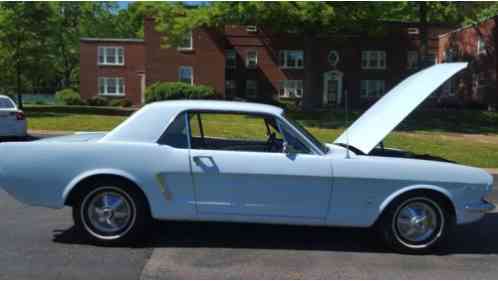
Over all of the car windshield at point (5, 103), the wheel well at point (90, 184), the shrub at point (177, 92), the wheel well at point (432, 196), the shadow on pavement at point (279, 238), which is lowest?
the shadow on pavement at point (279, 238)

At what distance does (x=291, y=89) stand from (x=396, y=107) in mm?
42347

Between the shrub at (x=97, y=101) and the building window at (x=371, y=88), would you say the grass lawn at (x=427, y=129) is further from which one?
the shrub at (x=97, y=101)

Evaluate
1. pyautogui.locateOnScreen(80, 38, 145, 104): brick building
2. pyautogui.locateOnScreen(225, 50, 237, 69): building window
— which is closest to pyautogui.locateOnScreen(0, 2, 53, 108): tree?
pyautogui.locateOnScreen(80, 38, 145, 104): brick building

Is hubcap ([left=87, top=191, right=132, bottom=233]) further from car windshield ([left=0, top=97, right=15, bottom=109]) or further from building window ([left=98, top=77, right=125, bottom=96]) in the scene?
building window ([left=98, top=77, right=125, bottom=96])

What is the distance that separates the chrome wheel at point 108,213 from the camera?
5.67 metres

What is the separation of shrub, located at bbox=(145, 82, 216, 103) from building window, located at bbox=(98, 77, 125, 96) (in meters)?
7.26

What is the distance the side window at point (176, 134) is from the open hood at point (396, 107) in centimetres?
181

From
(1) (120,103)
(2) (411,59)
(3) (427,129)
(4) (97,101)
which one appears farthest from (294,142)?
(2) (411,59)

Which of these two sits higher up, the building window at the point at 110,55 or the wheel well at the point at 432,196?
the building window at the point at 110,55

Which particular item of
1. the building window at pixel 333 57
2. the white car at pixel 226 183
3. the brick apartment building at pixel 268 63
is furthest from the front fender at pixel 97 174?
the building window at pixel 333 57

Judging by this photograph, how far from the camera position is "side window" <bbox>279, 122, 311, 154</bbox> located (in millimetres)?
5715

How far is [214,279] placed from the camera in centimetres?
477

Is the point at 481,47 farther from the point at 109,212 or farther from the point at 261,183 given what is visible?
the point at 109,212

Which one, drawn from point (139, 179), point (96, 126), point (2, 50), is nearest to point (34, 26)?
point (2, 50)
